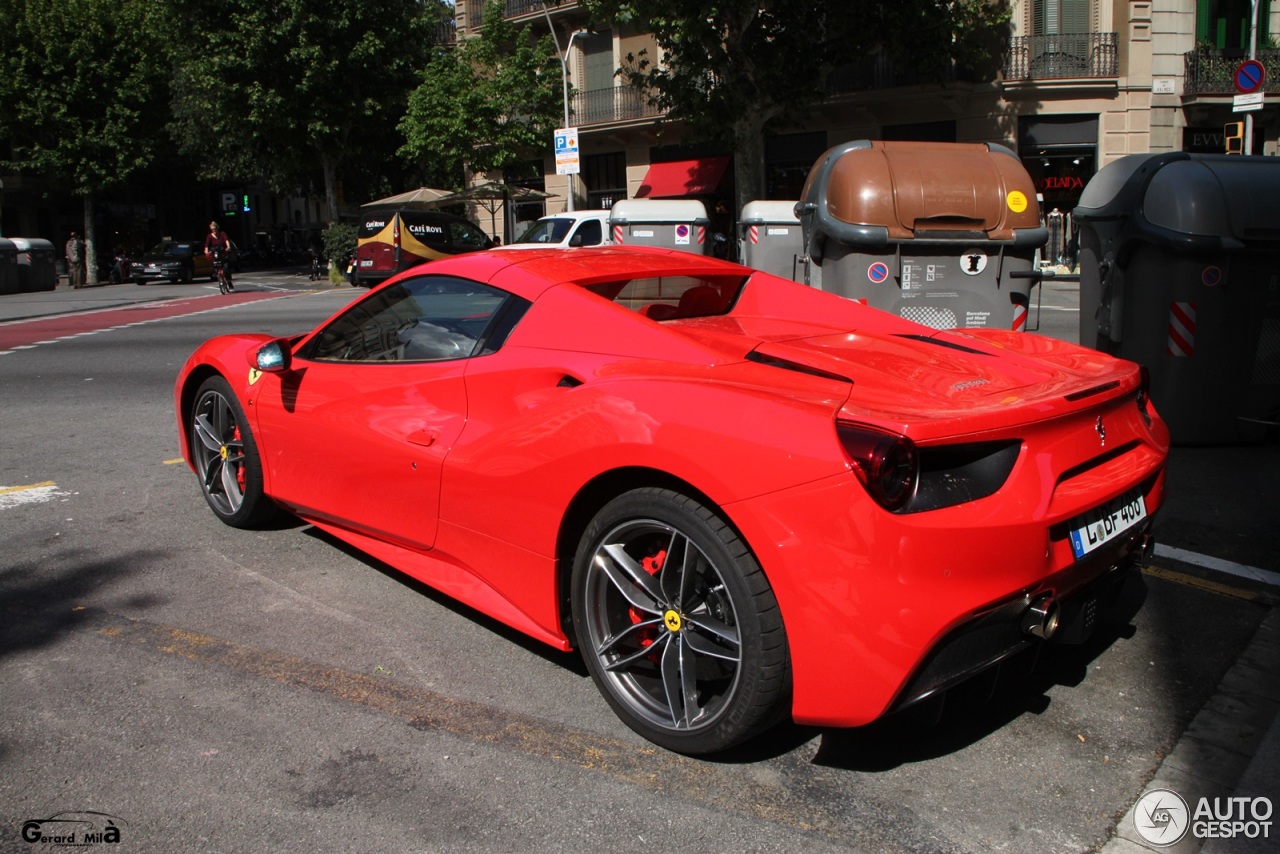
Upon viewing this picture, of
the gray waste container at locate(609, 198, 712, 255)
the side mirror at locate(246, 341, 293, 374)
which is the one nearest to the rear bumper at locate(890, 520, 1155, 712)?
the side mirror at locate(246, 341, 293, 374)

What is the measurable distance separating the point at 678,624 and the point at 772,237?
13184mm

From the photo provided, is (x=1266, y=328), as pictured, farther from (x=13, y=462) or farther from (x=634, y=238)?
(x=634, y=238)

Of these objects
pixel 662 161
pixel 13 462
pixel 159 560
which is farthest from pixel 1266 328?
pixel 662 161

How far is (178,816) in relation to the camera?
2.68 m

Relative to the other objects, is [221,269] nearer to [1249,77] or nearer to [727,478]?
[1249,77]

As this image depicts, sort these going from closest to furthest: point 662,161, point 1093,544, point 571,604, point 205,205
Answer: point 1093,544 → point 571,604 → point 662,161 → point 205,205

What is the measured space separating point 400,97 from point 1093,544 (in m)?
36.4

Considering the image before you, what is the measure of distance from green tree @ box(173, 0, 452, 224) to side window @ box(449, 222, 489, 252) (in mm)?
11357

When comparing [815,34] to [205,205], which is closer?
[815,34]

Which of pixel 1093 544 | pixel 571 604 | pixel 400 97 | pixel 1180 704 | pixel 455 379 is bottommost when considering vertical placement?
pixel 1180 704

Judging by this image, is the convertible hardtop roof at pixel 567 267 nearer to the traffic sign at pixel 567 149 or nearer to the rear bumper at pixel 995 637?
the rear bumper at pixel 995 637

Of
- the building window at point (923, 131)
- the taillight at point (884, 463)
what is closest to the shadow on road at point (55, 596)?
the taillight at point (884, 463)

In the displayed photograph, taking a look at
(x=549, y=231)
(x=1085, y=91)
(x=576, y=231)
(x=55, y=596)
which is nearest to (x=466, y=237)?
(x=549, y=231)

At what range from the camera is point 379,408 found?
394cm
